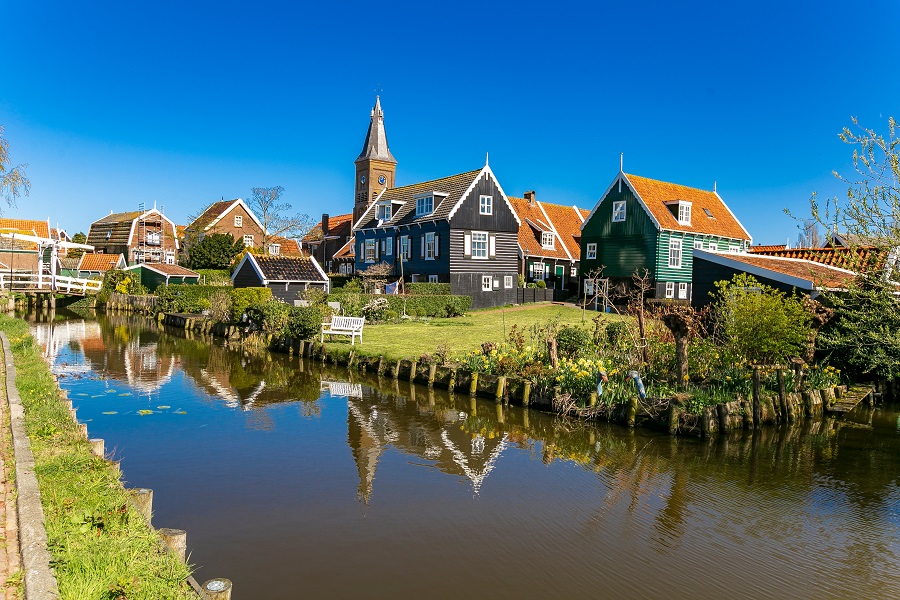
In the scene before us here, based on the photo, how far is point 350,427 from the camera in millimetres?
13977

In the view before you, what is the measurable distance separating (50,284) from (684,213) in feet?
154

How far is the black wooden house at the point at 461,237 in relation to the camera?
41438 millimetres

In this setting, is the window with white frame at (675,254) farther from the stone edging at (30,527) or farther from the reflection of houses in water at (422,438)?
the stone edging at (30,527)

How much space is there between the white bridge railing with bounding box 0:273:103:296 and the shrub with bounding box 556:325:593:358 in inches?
1680

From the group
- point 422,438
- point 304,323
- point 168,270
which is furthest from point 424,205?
point 422,438

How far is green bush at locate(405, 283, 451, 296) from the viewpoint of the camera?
38.6 m

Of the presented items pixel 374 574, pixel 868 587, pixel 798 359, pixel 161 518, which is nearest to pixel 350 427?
pixel 161 518

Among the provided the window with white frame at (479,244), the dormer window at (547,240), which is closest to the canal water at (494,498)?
the window with white frame at (479,244)

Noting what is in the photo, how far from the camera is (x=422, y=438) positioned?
1316 centimetres

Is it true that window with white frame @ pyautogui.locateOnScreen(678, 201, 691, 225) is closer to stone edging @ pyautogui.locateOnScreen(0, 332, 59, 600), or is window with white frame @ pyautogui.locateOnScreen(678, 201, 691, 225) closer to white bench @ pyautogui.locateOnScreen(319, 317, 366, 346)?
white bench @ pyautogui.locateOnScreen(319, 317, 366, 346)

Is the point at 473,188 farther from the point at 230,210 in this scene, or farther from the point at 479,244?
the point at 230,210

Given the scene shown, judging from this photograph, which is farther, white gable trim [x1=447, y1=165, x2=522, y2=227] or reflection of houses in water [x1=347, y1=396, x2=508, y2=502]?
white gable trim [x1=447, y1=165, x2=522, y2=227]

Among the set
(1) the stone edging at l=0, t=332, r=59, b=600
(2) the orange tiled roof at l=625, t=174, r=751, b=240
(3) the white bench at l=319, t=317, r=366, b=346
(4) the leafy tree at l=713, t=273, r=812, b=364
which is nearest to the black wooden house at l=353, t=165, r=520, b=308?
(2) the orange tiled roof at l=625, t=174, r=751, b=240

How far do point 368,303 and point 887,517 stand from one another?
26.4 m
